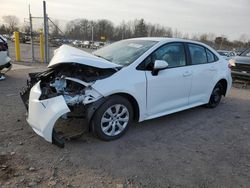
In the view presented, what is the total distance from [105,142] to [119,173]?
2.77 ft

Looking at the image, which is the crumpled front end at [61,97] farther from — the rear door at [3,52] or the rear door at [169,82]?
the rear door at [3,52]

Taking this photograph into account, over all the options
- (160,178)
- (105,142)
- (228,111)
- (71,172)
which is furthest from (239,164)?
(228,111)

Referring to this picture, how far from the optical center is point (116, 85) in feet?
12.6

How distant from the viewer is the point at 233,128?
16.5ft

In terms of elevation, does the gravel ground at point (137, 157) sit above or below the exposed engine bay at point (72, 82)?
below

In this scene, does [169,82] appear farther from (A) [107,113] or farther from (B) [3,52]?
(B) [3,52]

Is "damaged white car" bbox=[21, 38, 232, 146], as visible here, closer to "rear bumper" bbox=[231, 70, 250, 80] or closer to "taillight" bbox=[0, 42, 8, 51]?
"taillight" bbox=[0, 42, 8, 51]

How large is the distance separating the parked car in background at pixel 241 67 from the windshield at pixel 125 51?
619 cm

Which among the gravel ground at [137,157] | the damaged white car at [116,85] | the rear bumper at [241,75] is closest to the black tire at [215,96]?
the damaged white car at [116,85]

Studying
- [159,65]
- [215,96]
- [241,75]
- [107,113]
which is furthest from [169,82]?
[241,75]

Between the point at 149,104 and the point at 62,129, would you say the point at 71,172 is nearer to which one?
the point at 62,129

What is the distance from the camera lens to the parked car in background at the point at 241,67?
9477 millimetres

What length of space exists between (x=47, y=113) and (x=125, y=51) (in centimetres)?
191

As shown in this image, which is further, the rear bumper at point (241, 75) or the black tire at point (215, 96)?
the rear bumper at point (241, 75)
